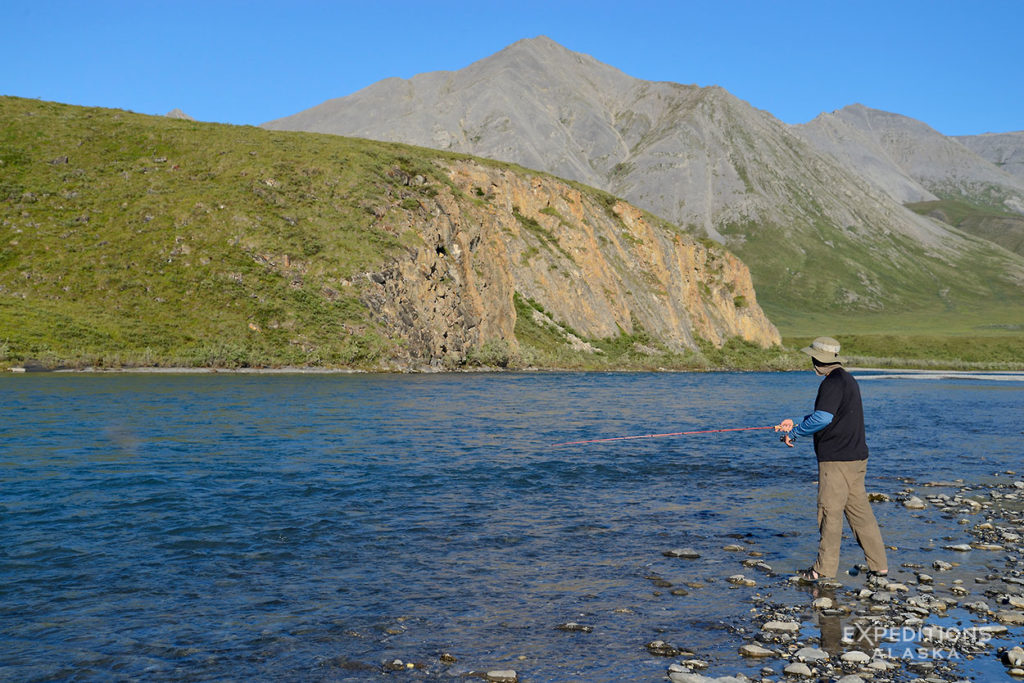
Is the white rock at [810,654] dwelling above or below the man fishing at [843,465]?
below

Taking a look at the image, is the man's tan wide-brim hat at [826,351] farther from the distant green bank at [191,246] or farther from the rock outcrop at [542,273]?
the rock outcrop at [542,273]

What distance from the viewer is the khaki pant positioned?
37.8ft

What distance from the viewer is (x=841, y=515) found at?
1179 centimetres

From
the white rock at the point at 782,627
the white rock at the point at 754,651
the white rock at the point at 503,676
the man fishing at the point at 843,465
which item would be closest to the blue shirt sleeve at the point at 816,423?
the man fishing at the point at 843,465

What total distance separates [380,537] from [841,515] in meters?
7.40

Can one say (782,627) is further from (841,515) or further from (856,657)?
(841,515)

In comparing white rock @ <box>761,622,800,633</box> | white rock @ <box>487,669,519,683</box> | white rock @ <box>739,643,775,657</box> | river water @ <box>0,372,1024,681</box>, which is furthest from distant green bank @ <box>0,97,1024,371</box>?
white rock @ <box>739,643,775,657</box>

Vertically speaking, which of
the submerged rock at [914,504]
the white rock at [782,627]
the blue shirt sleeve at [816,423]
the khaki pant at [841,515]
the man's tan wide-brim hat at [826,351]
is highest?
the man's tan wide-brim hat at [826,351]

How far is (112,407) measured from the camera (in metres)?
33.5

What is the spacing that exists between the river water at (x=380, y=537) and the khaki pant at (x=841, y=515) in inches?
36.1

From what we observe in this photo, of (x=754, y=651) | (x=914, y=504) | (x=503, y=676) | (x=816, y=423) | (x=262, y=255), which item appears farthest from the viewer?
(x=262, y=255)

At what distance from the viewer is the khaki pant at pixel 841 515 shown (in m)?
11.5

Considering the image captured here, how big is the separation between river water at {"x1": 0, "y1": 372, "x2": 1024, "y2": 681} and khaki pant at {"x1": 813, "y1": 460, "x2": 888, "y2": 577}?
92cm

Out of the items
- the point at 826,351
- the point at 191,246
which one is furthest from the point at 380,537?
the point at 191,246
